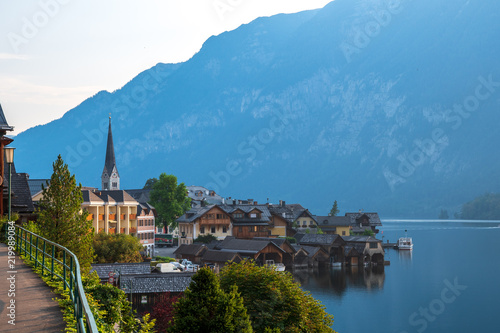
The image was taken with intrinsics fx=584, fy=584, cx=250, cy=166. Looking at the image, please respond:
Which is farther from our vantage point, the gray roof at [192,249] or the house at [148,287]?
the gray roof at [192,249]

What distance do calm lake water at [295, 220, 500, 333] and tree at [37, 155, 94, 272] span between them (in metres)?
47.6

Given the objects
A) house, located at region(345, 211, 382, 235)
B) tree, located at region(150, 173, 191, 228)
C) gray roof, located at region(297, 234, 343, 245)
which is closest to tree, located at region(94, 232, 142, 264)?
tree, located at region(150, 173, 191, 228)

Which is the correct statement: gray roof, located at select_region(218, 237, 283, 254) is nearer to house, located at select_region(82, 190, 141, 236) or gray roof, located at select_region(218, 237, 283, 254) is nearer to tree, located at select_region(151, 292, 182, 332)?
house, located at select_region(82, 190, 141, 236)

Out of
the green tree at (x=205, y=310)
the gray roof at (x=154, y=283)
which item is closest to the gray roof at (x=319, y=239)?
the gray roof at (x=154, y=283)

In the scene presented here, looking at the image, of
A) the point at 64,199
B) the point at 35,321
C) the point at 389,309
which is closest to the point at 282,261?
the point at 389,309

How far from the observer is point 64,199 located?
3066cm

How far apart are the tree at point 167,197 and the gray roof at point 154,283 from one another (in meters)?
71.9

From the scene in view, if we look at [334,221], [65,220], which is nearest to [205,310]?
[65,220]

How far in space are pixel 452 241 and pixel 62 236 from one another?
18040cm

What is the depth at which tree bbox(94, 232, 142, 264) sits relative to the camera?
71.4 metres

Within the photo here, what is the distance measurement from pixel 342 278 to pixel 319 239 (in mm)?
23771

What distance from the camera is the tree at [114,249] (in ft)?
234

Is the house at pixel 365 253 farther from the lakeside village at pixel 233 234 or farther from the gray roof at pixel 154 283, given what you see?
the gray roof at pixel 154 283

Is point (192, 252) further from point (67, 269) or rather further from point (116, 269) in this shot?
point (67, 269)
